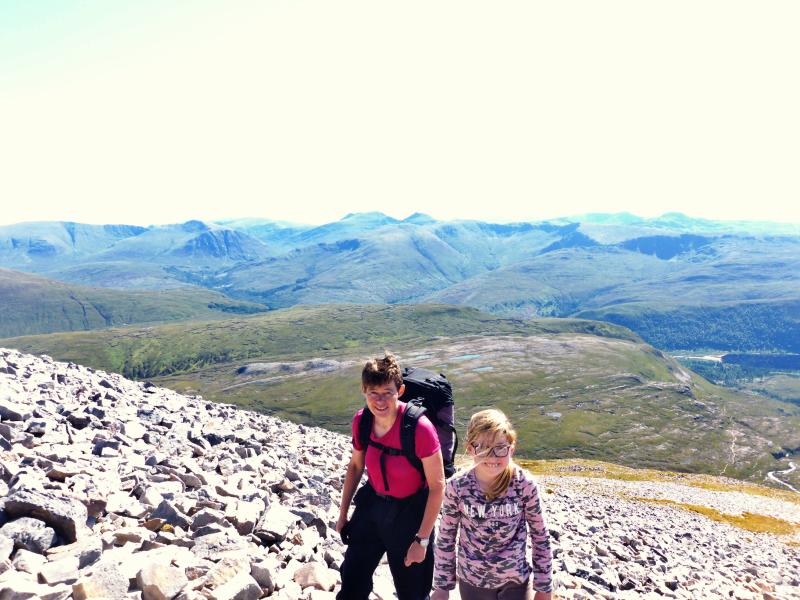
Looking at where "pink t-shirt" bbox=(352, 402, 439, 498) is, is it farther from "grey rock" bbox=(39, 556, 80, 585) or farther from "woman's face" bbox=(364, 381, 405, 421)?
"grey rock" bbox=(39, 556, 80, 585)

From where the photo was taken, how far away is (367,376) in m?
7.25

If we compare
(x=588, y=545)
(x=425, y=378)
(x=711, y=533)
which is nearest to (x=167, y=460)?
(x=425, y=378)

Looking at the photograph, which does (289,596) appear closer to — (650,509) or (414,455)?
(414,455)

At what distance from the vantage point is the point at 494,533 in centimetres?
703

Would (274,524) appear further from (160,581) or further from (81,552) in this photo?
(81,552)

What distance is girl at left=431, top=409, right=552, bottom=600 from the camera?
22.7 ft

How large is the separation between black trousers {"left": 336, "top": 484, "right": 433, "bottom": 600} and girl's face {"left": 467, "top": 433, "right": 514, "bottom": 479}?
132 cm

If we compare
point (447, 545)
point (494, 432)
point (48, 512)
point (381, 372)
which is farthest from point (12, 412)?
point (494, 432)

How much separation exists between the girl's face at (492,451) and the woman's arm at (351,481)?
222 cm

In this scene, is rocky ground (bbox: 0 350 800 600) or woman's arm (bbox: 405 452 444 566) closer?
woman's arm (bbox: 405 452 444 566)

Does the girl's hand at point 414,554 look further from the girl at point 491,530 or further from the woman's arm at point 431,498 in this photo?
the girl at point 491,530

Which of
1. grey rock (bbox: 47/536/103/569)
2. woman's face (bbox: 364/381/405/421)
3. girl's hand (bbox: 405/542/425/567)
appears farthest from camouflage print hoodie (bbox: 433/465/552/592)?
grey rock (bbox: 47/536/103/569)

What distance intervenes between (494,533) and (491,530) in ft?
0.21

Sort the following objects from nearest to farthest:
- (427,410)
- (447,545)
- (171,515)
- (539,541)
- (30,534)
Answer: (539,541), (447,545), (427,410), (30,534), (171,515)
